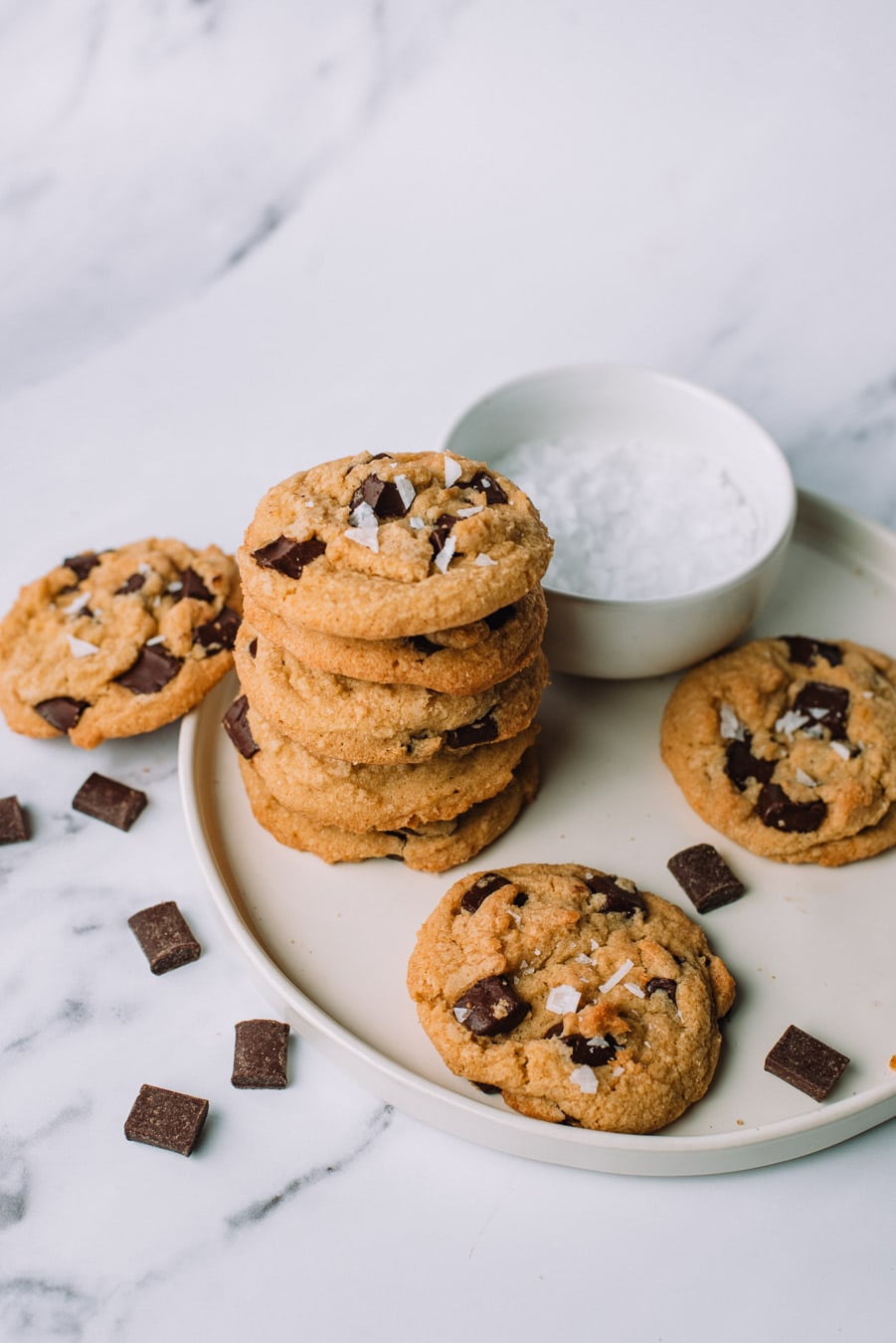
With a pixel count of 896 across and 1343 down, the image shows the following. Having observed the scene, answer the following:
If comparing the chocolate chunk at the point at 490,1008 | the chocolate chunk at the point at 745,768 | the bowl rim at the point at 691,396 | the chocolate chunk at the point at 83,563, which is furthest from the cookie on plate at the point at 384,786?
the chocolate chunk at the point at 83,563

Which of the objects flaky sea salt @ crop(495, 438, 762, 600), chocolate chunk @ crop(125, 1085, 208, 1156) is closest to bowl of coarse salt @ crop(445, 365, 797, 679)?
flaky sea salt @ crop(495, 438, 762, 600)

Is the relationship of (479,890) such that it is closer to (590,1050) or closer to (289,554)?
(590,1050)

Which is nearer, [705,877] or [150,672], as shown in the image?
[705,877]

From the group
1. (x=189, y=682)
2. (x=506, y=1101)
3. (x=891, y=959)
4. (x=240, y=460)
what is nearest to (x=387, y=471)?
(x=189, y=682)

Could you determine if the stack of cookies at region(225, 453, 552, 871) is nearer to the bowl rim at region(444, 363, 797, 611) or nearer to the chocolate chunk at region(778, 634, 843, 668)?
the bowl rim at region(444, 363, 797, 611)

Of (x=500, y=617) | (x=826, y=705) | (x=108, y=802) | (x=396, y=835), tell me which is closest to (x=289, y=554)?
(x=500, y=617)

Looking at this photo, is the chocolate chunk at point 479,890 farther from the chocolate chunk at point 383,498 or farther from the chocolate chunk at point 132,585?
the chocolate chunk at point 132,585

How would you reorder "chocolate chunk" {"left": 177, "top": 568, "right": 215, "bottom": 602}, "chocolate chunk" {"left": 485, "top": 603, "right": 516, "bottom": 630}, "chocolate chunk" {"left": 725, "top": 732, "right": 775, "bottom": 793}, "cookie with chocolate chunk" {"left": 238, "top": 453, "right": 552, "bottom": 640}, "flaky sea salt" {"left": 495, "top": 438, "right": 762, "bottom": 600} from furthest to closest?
"chocolate chunk" {"left": 177, "top": 568, "right": 215, "bottom": 602} → "flaky sea salt" {"left": 495, "top": 438, "right": 762, "bottom": 600} → "chocolate chunk" {"left": 725, "top": 732, "right": 775, "bottom": 793} → "chocolate chunk" {"left": 485, "top": 603, "right": 516, "bottom": 630} → "cookie with chocolate chunk" {"left": 238, "top": 453, "right": 552, "bottom": 640}
